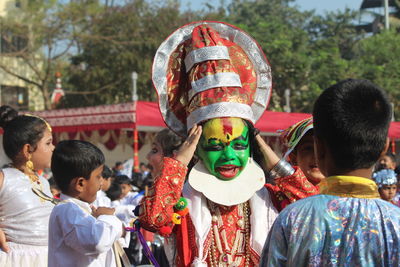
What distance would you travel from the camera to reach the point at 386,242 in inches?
67.2

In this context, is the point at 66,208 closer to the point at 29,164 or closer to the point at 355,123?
the point at 29,164

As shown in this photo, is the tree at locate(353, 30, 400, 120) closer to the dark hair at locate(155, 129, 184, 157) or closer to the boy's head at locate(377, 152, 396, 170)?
the boy's head at locate(377, 152, 396, 170)

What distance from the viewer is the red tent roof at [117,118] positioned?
464 inches

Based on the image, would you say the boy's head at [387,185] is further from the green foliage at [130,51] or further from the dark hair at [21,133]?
the green foliage at [130,51]

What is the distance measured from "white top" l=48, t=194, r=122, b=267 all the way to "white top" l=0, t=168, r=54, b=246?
2.85 feet

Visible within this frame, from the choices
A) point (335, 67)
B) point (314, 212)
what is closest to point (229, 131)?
point (314, 212)

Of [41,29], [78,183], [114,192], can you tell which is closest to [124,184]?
[114,192]

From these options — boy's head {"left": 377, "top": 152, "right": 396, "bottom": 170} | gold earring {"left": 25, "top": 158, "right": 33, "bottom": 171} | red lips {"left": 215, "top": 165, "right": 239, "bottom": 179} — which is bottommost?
boy's head {"left": 377, "top": 152, "right": 396, "bottom": 170}

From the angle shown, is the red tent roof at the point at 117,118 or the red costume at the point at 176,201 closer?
the red costume at the point at 176,201

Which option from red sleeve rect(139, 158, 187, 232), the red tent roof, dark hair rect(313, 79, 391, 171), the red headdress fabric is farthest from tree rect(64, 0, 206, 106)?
dark hair rect(313, 79, 391, 171)

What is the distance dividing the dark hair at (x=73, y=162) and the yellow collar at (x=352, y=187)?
1.67 m

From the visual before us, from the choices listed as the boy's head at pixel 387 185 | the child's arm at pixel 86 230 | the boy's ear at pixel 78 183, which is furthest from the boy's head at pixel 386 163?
the child's arm at pixel 86 230

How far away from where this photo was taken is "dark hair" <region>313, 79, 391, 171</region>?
176cm

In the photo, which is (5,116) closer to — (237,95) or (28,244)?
(28,244)
